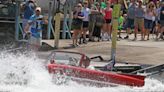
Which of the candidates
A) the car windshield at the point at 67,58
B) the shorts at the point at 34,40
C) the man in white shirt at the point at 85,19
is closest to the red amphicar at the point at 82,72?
the car windshield at the point at 67,58

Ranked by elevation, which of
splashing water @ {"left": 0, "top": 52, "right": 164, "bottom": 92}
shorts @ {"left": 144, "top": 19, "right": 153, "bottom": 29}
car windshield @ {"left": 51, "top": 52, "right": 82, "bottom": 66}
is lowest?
shorts @ {"left": 144, "top": 19, "right": 153, "bottom": 29}

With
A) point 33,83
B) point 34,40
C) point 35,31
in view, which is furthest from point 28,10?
point 33,83

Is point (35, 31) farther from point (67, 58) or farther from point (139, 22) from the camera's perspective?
point (139, 22)

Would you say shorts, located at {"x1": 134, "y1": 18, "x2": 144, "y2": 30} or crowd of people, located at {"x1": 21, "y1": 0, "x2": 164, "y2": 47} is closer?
crowd of people, located at {"x1": 21, "y1": 0, "x2": 164, "y2": 47}

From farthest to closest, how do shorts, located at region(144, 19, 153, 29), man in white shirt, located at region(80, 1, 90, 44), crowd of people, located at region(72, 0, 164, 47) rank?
1. shorts, located at region(144, 19, 153, 29)
2. man in white shirt, located at region(80, 1, 90, 44)
3. crowd of people, located at region(72, 0, 164, 47)

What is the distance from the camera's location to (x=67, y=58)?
11383mm

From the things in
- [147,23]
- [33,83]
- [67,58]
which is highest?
[67,58]

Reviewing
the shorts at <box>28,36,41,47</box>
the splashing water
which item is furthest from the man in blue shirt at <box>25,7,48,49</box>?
the splashing water

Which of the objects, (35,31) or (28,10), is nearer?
(35,31)

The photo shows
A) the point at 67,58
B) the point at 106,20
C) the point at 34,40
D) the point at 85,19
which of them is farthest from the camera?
the point at 106,20

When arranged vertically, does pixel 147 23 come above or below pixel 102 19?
below

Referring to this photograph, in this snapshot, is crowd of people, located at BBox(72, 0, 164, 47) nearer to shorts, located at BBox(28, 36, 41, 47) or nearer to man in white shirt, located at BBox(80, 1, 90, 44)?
man in white shirt, located at BBox(80, 1, 90, 44)

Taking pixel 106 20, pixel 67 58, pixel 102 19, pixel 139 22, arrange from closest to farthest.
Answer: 1. pixel 67 58
2. pixel 102 19
3. pixel 106 20
4. pixel 139 22

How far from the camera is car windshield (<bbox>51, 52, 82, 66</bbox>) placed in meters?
11.2
